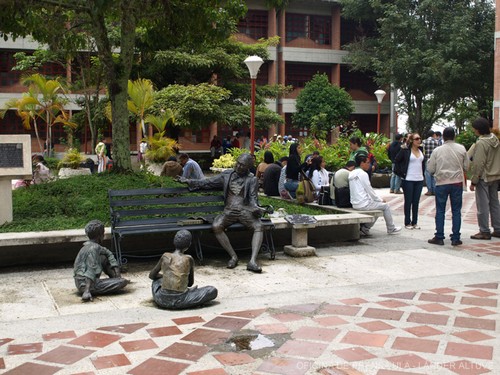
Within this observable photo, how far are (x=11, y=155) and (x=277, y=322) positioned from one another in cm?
473

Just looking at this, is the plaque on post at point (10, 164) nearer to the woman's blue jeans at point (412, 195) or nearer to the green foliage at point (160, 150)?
the woman's blue jeans at point (412, 195)

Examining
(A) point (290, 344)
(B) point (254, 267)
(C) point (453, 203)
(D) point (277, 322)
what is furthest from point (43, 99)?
(A) point (290, 344)

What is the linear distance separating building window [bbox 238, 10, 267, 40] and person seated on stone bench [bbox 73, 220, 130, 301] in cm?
3586

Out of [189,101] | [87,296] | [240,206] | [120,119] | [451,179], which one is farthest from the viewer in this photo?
[189,101]

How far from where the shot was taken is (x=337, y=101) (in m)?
35.9

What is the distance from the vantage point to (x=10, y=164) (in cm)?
846

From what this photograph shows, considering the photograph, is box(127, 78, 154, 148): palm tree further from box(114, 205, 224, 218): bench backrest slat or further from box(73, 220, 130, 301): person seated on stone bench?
box(73, 220, 130, 301): person seated on stone bench

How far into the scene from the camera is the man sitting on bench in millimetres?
7969

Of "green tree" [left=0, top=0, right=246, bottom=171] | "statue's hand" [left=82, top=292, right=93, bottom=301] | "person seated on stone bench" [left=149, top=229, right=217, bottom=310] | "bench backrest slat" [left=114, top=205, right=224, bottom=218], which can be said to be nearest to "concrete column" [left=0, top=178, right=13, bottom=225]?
"bench backrest slat" [left=114, top=205, right=224, bottom=218]

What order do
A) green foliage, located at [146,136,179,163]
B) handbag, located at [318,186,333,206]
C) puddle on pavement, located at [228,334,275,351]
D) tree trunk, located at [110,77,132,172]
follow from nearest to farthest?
puddle on pavement, located at [228,334,275,351] < tree trunk, located at [110,77,132,172] < handbag, located at [318,186,333,206] < green foliage, located at [146,136,179,163]

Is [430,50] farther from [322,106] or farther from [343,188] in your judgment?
[343,188]

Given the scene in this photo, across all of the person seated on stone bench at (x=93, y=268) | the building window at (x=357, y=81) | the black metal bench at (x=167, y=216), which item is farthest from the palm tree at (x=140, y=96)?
the building window at (x=357, y=81)

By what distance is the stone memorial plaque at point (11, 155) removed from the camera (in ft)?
27.7

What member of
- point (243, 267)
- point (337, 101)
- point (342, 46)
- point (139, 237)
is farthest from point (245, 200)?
point (342, 46)
